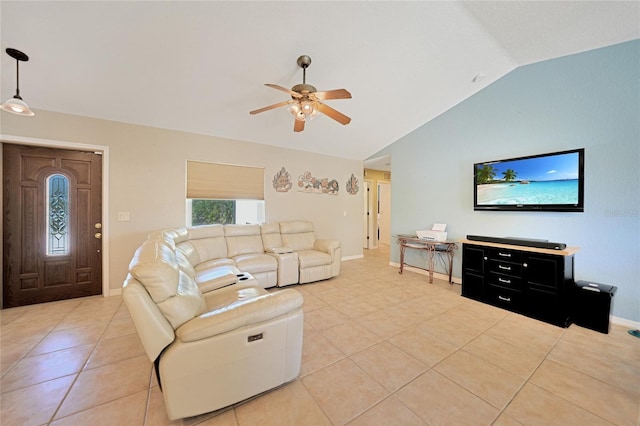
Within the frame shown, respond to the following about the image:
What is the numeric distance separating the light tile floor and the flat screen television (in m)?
1.48

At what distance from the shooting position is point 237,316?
4.63ft

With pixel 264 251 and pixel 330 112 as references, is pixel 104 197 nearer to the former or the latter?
pixel 264 251

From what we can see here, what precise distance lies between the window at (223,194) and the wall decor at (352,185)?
2.19 m

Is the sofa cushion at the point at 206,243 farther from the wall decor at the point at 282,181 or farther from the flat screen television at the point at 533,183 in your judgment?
the flat screen television at the point at 533,183

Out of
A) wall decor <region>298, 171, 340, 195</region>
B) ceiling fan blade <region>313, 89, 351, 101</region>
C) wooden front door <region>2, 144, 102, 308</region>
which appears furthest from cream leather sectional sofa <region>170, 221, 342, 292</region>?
ceiling fan blade <region>313, 89, 351, 101</region>

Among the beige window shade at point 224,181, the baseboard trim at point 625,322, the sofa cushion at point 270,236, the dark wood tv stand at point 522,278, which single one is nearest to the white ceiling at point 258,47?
the beige window shade at point 224,181

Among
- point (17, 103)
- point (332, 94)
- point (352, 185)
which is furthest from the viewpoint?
point (352, 185)

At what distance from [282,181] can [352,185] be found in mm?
1892

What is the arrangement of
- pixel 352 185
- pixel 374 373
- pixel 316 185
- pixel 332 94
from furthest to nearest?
pixel 352 185 < pixel 316 185 < pixel 332 94 < pixel 374 373

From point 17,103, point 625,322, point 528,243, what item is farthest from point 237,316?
point 625,322

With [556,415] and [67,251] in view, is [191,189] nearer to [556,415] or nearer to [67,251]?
[67,251]

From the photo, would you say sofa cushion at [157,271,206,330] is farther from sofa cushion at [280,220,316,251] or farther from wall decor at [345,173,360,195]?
wall decor at [345,173,360,195]

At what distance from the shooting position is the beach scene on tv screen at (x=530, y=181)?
9.29 ft

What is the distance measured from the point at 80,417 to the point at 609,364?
3.90 m
